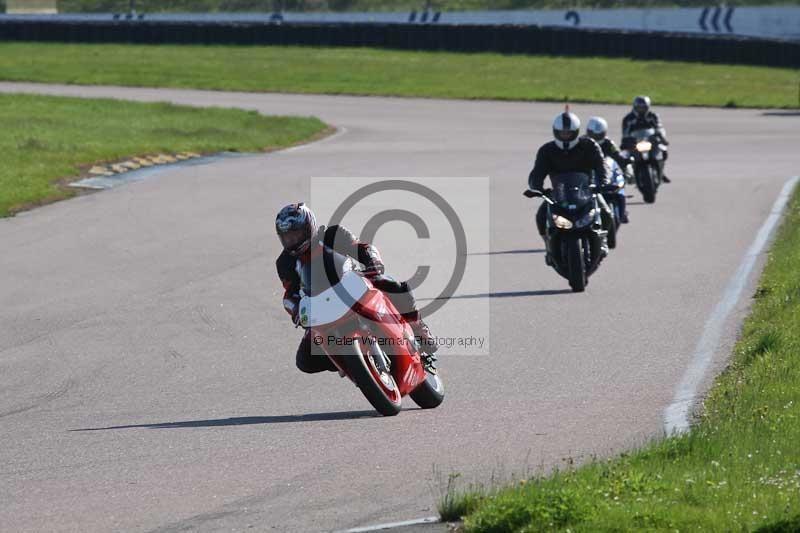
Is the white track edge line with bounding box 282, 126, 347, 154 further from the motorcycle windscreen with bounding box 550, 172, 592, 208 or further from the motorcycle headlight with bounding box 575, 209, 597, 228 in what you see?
the motorcycle headlight with bounding box 575, 209, 597, 228

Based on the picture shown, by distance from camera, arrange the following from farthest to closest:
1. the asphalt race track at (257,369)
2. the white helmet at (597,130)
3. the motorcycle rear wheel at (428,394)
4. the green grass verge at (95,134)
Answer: the green grass verge at (95,134), the white helmet at (597,130), the motorcycle rear wheel at (428,394), the asphalt race track at (257,369)

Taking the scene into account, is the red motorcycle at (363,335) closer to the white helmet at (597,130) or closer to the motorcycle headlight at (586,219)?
the motorcycle headlight at (586,219)

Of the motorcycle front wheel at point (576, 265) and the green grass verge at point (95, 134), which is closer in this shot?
the motorcycle front wheel at point (576, 265)

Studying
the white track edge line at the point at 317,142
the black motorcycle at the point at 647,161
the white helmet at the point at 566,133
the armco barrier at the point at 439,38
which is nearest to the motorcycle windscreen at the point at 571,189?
the white helmet at the point at 566,133

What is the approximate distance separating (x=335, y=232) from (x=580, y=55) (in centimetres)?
3986

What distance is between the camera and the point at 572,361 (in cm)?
1070

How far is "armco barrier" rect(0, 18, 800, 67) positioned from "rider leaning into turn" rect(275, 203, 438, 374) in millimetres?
37610

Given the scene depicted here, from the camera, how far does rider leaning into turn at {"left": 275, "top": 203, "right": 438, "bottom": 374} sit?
27.9 feet

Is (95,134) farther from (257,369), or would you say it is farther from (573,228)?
(257,369)

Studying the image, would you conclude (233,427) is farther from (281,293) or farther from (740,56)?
(740,56)

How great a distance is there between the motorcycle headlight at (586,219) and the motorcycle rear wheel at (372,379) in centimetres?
551

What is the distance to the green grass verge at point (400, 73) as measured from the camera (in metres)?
43.2

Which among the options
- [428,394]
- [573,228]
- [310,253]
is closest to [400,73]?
[573,228]

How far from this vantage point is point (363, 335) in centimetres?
860
